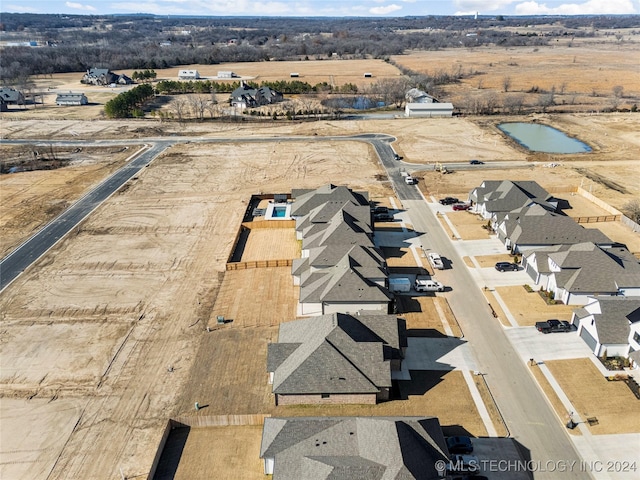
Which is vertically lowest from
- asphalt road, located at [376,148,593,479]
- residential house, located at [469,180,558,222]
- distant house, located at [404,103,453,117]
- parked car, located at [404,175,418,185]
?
asphalt road, located at [376,148,593,479]

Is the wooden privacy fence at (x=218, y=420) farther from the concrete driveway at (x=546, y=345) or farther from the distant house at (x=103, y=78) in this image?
the distant house at (x=103, y=78)

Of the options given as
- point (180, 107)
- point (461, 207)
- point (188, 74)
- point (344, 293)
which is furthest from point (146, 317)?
point (188, 74)

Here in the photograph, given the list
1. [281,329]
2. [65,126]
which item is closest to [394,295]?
→ [281,329]

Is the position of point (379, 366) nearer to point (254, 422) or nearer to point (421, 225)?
point (254, 422)

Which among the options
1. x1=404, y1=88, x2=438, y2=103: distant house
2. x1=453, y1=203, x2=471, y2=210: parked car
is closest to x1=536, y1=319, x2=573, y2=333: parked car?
x1=453, y1=203, x2=471, y2=210: parked car

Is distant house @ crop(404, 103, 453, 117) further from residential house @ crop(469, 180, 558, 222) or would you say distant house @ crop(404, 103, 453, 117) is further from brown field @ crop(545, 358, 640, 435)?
brown field @ crop(545, 358, 640, 435)

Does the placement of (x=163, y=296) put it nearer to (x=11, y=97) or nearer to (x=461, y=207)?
(x=461, y=207)

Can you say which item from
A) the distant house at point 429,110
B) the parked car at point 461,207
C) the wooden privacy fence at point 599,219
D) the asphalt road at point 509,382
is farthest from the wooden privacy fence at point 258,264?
the distant house at point 429,110
